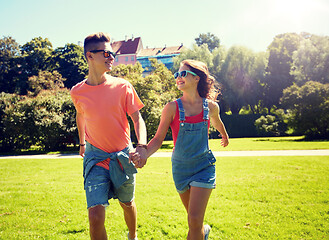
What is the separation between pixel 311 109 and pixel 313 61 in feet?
42.2

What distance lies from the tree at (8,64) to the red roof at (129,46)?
24.1m

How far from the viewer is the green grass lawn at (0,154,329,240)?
446cm

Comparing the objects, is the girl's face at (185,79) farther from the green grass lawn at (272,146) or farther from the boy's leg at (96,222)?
the green grass lawn at (272,146)

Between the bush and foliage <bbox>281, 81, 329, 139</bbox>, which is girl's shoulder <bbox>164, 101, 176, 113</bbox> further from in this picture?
the bush

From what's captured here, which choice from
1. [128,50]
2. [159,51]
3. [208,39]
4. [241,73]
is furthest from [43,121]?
[208,39]

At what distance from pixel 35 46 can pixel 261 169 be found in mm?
46465

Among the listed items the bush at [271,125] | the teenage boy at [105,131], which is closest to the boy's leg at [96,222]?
the teenage boy at [105,131]

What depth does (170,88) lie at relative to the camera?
28.8 metres

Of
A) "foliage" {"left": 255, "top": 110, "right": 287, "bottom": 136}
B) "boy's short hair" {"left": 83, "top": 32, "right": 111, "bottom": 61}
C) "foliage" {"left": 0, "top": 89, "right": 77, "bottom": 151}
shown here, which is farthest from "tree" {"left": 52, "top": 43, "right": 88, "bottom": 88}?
"boy's short hair" {"left": 83, "top": 32, "right": 111, "bottom": 61}

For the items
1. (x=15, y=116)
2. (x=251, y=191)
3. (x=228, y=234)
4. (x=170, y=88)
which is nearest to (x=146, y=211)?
(x=228, y=234)

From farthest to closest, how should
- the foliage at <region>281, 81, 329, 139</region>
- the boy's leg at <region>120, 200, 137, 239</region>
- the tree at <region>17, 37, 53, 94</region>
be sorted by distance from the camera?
the tree at <region>17, 37, 53, 94</region>
the foliage at <region>281, 81, 329, 139</region>
the boy's leg at <region>120, 200, 137, 239</region>

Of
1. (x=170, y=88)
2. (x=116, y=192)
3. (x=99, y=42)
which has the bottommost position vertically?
(x=116, y=192)

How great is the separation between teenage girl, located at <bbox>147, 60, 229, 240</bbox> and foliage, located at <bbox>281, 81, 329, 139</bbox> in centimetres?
2327

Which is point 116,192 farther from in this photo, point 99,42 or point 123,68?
point 123,68
